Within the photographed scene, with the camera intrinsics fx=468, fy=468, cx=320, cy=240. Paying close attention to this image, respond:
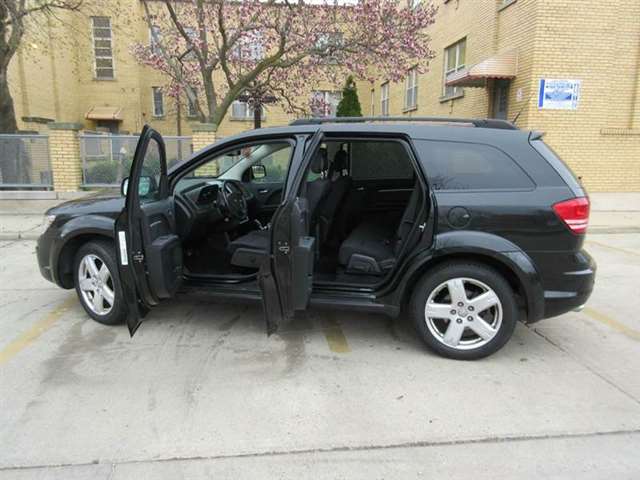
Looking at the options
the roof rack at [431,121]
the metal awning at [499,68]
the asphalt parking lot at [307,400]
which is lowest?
the asphalt parking lot at [307,400]

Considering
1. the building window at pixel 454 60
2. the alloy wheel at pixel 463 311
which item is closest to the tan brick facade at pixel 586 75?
the building window at pixel 454 60

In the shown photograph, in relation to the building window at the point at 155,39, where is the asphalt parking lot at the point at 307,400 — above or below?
below

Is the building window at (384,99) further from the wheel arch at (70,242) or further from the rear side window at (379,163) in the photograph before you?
the wheel arch at (70,242)

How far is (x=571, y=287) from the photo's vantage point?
3336mm

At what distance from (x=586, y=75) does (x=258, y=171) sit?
847 cm

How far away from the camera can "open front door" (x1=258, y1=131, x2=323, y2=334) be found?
3.26m

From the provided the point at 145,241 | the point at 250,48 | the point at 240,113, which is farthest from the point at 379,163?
the point at 240,113

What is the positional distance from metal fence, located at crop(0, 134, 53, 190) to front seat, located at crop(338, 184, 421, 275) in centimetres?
920

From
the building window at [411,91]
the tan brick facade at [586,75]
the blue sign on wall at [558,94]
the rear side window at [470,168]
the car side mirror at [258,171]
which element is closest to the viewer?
the rear side window at [470,168]

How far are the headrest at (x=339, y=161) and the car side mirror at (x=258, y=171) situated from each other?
46.6 inches

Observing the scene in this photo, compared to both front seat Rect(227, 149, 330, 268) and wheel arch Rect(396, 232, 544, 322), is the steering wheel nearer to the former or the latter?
front seat Rect(227, 149, 330, 268)

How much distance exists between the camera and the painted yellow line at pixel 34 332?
3633 mm

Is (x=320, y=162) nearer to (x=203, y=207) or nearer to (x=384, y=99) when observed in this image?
(x=203, y=207)

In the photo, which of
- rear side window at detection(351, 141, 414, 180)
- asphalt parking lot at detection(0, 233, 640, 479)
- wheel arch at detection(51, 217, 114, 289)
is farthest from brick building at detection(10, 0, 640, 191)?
wheel arch at detection(51, 217, 114, 289)
